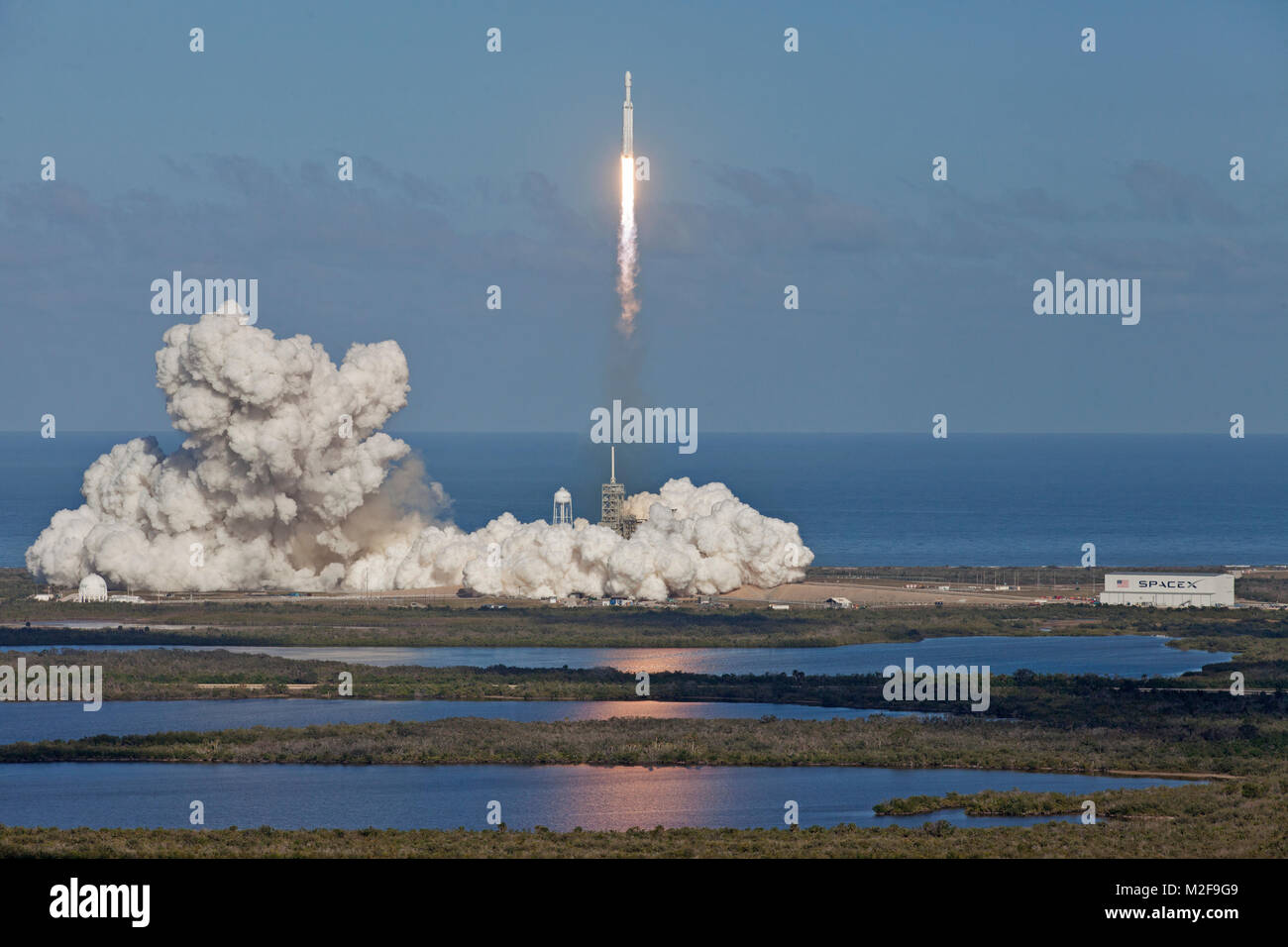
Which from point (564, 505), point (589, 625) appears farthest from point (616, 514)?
point (589, 625)

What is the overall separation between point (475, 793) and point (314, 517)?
37.7 meters

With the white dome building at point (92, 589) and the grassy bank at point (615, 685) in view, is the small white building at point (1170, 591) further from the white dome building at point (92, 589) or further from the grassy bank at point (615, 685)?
the white dome building at point (92, 589)

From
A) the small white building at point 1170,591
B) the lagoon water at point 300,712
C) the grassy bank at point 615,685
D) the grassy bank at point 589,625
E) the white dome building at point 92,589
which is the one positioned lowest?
the lagoon water at point 300,712

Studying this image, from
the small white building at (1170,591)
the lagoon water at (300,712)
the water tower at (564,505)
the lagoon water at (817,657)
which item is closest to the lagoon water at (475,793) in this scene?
the lagoon water at (300,712)

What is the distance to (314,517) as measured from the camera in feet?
259

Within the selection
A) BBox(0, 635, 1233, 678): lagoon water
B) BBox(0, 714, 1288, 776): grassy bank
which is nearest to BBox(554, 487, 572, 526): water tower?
BBox(0, 635, 1233, 678): lagoon water

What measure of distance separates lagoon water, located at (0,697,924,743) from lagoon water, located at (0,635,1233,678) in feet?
21.1

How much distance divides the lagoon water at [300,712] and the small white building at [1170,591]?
30.3 meters

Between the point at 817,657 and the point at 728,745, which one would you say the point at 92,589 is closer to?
the point at 817,657

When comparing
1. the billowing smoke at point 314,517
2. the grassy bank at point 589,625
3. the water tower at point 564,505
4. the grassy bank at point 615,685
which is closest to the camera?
the grassy bank at point 615,685

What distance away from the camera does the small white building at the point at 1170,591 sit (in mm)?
81562

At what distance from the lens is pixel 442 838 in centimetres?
3612

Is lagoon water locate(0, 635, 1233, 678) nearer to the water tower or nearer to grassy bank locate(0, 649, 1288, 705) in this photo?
grassy bank locate(0, 649, 1288, 705)

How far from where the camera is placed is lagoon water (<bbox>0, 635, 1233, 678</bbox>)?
63594 millimetres
